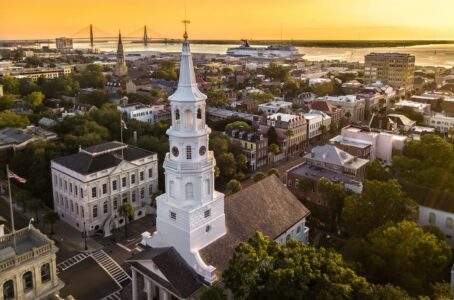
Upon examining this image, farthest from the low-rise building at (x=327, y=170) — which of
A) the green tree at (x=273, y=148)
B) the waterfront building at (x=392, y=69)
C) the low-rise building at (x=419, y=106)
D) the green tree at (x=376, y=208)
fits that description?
the waterfront building at (x=392, y=69)

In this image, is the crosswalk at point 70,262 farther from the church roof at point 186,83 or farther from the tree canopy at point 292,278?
the church roof at point 186,83

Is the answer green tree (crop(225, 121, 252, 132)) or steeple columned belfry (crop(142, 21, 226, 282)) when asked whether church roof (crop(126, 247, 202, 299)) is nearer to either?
steeple columned belfry (crop(142, 21, 226, 282))

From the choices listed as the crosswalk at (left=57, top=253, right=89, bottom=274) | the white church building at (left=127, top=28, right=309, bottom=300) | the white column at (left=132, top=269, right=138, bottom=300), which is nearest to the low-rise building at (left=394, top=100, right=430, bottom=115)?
the white church building at (left=127, top=28, right=309, bottom=300)

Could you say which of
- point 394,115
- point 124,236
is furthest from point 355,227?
point 394,115

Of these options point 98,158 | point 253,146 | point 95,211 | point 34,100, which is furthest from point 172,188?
point 34,100

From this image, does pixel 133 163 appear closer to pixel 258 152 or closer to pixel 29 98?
pixel 258 152

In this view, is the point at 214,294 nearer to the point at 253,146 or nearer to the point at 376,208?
the point at 376,208
